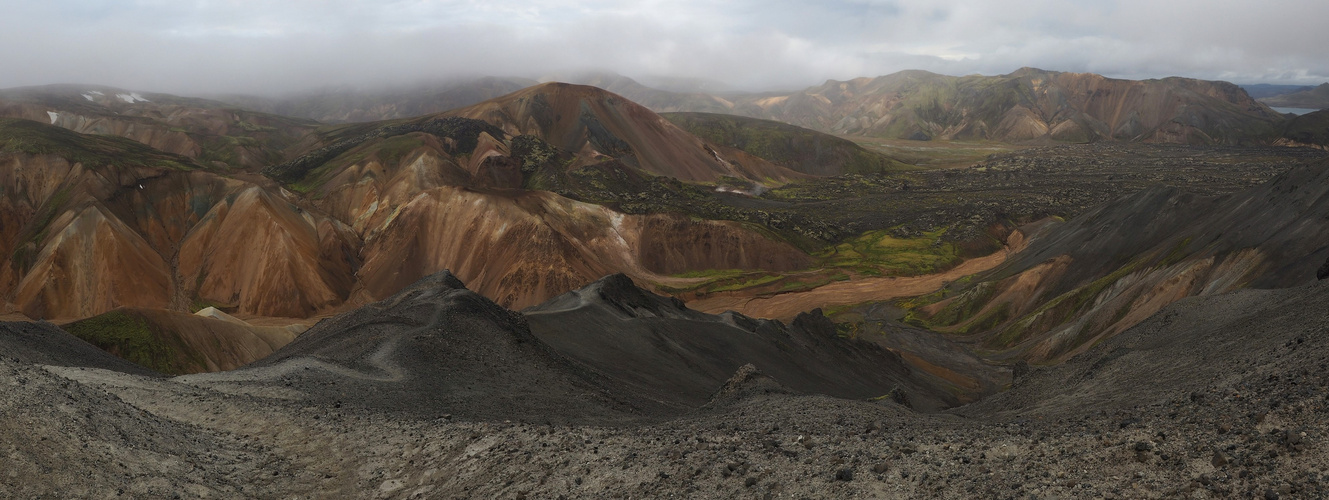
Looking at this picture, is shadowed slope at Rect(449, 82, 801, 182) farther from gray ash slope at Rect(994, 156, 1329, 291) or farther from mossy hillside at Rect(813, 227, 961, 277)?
gray ash slope at Rect(994, 156, 1329, 291)

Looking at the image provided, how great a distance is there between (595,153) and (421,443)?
408ft

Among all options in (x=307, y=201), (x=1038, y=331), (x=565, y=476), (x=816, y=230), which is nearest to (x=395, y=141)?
(x=307, y=201)

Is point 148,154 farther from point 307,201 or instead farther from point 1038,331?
point 1038,331

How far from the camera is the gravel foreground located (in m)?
12.8

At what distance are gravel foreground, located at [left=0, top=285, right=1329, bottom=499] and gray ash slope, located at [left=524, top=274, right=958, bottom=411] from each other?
41.3 feet

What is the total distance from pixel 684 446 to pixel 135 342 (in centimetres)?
4568

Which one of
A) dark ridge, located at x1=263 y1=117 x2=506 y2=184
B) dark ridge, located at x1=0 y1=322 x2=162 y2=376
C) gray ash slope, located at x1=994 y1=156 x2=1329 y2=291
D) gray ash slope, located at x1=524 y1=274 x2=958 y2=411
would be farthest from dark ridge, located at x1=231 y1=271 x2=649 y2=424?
dark ridge, located at x1=263 y1=117 x2=506 y2=184

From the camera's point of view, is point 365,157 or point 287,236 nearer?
point 287,236

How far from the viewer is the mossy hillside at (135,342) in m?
46.2

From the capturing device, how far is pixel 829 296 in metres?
79.0

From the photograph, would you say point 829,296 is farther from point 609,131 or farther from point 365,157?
point 609,131

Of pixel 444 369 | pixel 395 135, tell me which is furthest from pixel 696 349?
pixel 395 135

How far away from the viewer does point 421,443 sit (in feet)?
58.4

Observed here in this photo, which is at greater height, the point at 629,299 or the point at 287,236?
the point at 629,299
